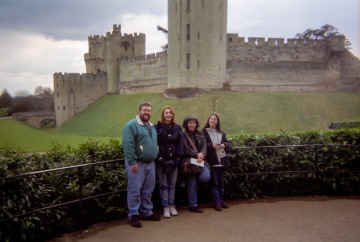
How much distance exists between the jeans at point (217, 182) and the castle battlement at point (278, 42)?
31.3m

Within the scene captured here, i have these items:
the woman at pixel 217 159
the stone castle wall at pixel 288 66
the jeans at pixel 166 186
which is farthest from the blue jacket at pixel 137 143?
the stone castle wall at pixel 288 66

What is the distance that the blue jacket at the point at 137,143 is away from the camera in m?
5.40

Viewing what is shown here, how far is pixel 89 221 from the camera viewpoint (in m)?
5.63

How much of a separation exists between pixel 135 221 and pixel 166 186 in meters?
0.83

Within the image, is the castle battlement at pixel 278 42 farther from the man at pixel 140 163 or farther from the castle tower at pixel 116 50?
the man at pixel 140 163

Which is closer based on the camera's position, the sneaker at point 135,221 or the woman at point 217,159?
the sneaker at point 135,221

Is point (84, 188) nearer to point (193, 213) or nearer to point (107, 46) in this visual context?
point (193, 213)

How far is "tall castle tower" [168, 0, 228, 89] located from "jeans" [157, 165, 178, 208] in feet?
92.7

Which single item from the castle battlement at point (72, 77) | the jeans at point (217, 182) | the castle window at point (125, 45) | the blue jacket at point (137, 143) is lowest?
the jeans at point (217, 182)

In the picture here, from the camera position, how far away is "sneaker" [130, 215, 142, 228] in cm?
538

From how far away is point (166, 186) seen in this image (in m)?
5.96

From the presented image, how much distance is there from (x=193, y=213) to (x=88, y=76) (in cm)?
4737

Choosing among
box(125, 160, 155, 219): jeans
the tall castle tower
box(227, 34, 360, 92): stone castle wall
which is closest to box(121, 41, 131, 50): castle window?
the tall castle tower

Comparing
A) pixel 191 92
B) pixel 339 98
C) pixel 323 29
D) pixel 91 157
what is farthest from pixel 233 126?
pixel 323 29
